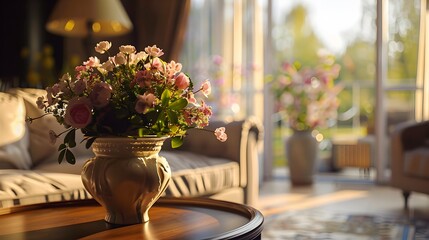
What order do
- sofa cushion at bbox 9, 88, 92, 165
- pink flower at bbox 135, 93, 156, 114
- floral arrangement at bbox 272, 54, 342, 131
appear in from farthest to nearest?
floral arrangement at bbox 272, 54, 342, 131 < sofa cushion at bbox 9, 88, 92, 165 < pink flower at bbox 135, 93, 156, 114

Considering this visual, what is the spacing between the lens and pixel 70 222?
1.72 metres

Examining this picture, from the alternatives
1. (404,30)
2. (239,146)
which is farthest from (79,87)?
(404,30)

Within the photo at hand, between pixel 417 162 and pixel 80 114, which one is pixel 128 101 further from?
pixel 417 162

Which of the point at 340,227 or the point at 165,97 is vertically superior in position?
the point at 165,97

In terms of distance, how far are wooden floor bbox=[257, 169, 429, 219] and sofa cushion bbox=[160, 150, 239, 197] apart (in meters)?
0.81

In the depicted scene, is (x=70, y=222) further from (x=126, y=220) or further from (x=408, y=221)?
(x=408, y=221)

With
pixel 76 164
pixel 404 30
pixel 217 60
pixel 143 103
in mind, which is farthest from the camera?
pixel 404 30

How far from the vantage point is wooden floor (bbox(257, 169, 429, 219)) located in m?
3.95

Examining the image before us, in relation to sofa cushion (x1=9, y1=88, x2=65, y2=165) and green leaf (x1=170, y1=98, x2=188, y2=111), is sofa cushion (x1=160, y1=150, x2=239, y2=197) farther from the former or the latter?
green leaf (x1=170, y1=98, x2=188, y2=111)

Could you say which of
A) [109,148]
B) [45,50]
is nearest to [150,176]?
[109,148]

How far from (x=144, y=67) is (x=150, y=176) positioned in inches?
13.0

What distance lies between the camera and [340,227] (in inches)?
130

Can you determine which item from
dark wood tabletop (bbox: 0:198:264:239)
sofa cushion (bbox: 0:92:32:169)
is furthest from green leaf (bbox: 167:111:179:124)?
sofa cushion (bbox: 0:92:32:169)

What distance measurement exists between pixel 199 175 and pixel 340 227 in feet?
3.34
